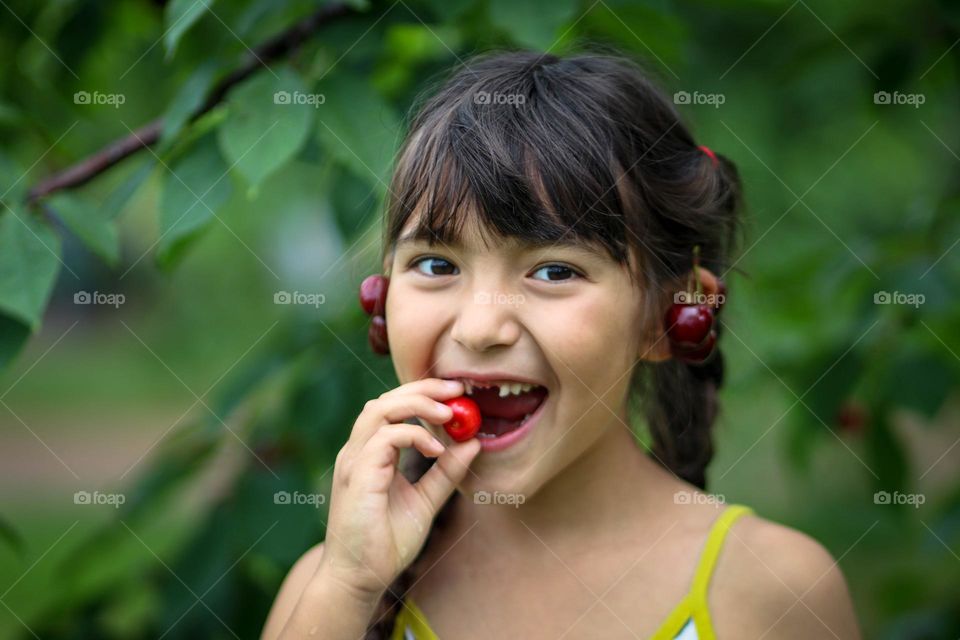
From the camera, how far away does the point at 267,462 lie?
254 centimetres

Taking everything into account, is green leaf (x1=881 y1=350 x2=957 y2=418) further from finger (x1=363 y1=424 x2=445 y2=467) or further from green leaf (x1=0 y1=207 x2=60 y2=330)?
green leaf (x1=0 y1=207 x2=60 y2=330)

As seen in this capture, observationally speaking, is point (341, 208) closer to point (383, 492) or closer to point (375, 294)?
point (375, 294)

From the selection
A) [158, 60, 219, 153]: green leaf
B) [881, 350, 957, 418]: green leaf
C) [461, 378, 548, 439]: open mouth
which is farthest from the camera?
[881, 350, 957, 418]: green leaf

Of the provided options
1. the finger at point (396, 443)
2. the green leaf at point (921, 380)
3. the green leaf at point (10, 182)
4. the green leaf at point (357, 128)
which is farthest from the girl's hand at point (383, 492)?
the green leaf at point (921, 380)

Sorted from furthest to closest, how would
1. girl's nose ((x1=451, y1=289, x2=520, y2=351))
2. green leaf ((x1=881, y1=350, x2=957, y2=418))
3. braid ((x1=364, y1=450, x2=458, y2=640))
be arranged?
green leaf ((x1=881, y1=350, x2=957, y2=418))
braid ((x1=364, y1=450, x2=458, y2=640))
girl's nose ((x1=451, y1=289, x2=520, y2=351))

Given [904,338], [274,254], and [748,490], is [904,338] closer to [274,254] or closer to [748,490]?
[748,490]

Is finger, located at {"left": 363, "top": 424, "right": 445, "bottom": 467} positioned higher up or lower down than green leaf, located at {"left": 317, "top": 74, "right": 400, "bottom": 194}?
lower down

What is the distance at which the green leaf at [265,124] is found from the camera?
173cm

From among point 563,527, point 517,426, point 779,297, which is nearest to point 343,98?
point 517,426

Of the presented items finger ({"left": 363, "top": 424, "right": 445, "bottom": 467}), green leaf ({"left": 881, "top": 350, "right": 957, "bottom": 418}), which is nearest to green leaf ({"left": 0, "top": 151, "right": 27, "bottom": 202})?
finger ({"left": 363, "top": 424, "right": 445, "bottom": 467})

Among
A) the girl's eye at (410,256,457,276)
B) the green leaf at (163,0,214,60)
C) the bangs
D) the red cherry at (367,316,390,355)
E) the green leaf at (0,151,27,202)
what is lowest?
the red cherry at (367,316,390,355)

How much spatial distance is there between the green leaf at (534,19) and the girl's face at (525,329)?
1.48 ft

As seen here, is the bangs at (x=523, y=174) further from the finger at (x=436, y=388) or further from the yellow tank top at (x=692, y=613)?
the yellow tank top at (x=692, y=613)

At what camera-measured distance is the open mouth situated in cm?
166
